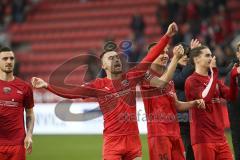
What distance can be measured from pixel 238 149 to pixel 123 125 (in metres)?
2.36

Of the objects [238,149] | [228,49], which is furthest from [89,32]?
[238,149]

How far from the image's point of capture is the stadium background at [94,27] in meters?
23.9

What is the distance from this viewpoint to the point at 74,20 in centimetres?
2994

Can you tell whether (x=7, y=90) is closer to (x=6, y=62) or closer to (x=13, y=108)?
(x=13, y=108)

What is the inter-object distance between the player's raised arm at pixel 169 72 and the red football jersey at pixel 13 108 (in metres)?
1.81

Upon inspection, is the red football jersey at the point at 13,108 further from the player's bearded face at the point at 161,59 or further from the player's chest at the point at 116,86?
the player's bearded face at the point at 161,59

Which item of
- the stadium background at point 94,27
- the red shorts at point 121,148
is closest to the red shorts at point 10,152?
the red shorts at point 121,148

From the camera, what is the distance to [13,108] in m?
9.22

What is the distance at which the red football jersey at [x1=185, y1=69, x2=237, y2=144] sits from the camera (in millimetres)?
9102

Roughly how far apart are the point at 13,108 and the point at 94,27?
20237mm

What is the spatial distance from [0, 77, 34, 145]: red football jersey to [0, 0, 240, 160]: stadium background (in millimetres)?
10940

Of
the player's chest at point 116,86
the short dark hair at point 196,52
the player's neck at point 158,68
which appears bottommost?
the player's chest at point 116,86

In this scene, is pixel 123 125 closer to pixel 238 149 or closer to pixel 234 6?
pixel 238 149

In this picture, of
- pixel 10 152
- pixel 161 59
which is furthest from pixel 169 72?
pixel 10 152
